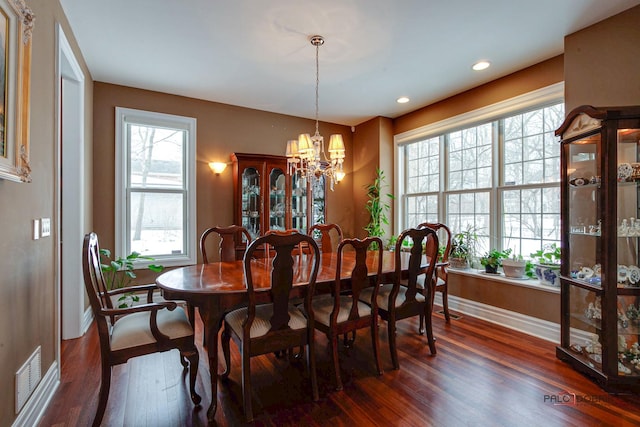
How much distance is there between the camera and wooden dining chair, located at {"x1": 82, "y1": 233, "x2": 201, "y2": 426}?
1.75 metres

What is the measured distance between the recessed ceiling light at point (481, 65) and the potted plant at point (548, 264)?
78.4 inches

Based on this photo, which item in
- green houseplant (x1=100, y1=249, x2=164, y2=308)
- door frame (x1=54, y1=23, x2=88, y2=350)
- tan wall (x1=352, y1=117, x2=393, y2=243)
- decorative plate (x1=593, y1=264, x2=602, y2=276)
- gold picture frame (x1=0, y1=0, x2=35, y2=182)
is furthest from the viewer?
tan wall (x1=352, y1=117, x2=393, y2=243)

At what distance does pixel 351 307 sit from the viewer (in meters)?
2.38

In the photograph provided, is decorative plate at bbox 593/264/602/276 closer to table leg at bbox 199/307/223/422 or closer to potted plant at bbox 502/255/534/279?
potted plant at bbox 502/255/534/279

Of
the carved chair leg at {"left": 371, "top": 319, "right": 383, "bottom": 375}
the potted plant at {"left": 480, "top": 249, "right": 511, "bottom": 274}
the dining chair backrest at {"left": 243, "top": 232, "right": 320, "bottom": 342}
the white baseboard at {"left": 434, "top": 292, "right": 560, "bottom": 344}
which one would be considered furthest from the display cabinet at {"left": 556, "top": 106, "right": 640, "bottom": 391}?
the dining chair backrest at {"left": 243, "top": 232, "right": 320, "bottom": 342}

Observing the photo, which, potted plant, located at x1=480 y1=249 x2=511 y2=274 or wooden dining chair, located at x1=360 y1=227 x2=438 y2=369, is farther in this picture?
potted plant, located at x1=480 y1=249 x2=511 y2=274

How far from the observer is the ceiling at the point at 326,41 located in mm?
2371

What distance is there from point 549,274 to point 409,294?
1611 mm

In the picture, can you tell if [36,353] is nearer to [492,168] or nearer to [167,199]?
[167,199]

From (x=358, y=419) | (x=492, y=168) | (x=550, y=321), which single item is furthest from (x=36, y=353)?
(x=492, y=168)

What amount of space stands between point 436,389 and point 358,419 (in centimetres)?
66

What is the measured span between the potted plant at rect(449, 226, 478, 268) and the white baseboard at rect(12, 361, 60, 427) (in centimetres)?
401

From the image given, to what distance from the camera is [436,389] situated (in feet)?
7.10

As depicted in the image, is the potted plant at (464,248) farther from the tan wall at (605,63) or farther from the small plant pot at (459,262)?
the tan wall at (605,63)
